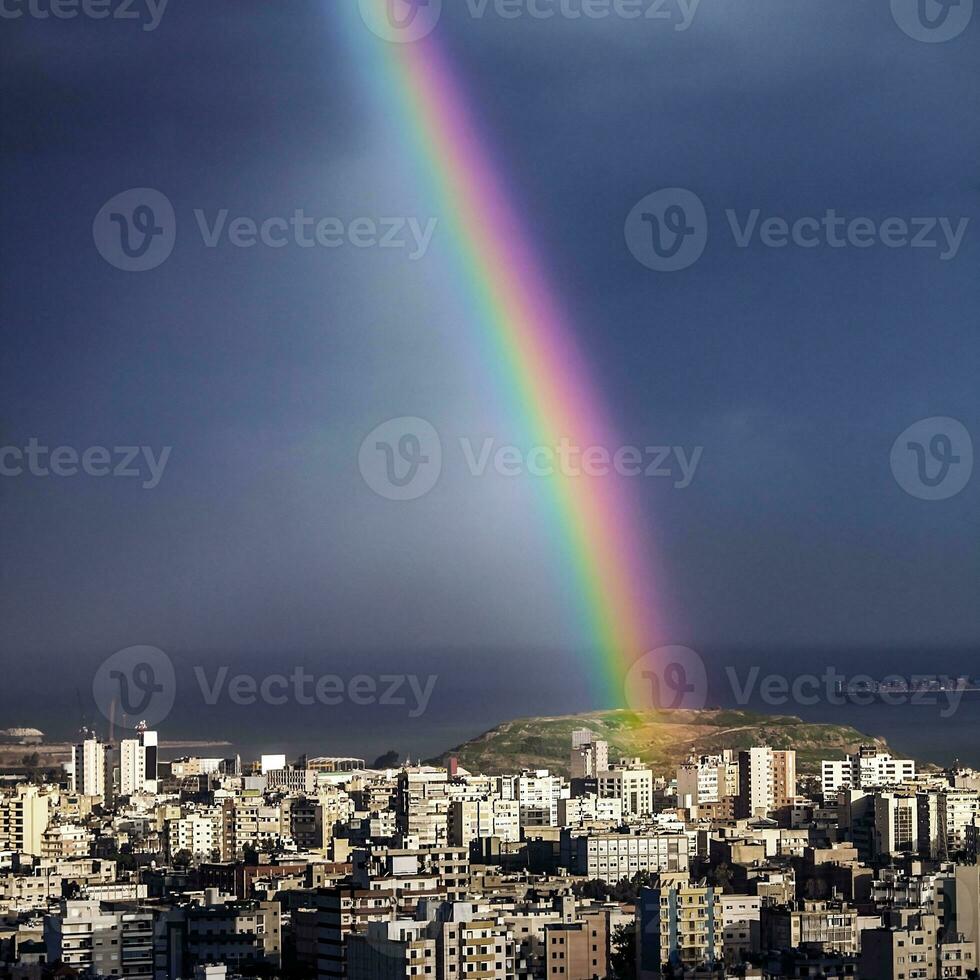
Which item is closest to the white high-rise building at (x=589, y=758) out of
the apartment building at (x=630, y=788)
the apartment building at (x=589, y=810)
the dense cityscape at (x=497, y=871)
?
the dense cityscape at (x=497, y=871)

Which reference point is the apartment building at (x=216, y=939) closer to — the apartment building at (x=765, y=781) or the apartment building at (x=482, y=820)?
the apartment building at (x=482, y=820)

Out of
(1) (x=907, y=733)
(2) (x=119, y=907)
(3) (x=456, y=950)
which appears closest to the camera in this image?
(3) (x=456, y=950)

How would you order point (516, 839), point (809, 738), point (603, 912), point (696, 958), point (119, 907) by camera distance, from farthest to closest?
point (809, 738) → point (516, 839) → point (119, 907) → point (603, 912) → point (696, 958)

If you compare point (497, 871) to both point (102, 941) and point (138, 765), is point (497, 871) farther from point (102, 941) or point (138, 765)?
point (138, 765)

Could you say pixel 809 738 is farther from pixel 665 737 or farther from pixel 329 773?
pixel 329 773

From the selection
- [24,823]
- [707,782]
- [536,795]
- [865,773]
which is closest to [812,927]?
[24,823]

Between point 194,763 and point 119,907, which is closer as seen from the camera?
point 119,907

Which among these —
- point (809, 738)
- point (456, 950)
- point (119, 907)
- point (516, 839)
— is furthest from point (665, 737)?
point (456, 950)
